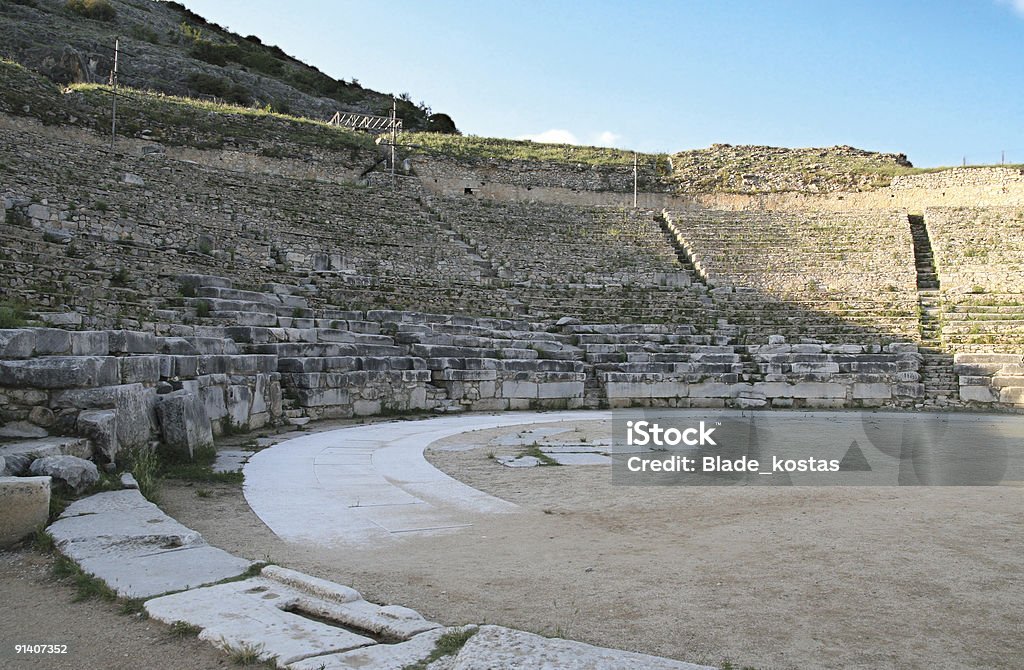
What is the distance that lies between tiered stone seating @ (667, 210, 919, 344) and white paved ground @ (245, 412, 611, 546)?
1226cm

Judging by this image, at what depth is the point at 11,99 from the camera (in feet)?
70.1

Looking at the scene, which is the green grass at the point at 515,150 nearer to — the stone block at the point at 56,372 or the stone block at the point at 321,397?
the stone block at the point at 321,397

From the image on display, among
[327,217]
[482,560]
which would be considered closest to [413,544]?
[482,560]

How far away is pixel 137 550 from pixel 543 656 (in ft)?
7.98

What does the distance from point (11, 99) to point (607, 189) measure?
20471mm

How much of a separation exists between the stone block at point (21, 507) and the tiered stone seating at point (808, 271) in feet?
52.6

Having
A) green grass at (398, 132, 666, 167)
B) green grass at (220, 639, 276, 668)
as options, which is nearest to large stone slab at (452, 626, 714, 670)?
green grass at (220, 639, 276, 668)

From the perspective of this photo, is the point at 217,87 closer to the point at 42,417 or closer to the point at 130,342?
the point at 130,342

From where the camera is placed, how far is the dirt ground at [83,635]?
8.86 feet

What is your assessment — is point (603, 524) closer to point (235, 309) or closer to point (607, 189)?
point (235, 309)

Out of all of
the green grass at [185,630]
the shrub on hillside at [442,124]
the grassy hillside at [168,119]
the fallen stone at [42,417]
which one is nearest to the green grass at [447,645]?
the green grass at [185,630]

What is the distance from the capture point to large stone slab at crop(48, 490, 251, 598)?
3.48 m

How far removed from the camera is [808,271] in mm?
21594

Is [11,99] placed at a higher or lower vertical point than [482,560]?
higher
